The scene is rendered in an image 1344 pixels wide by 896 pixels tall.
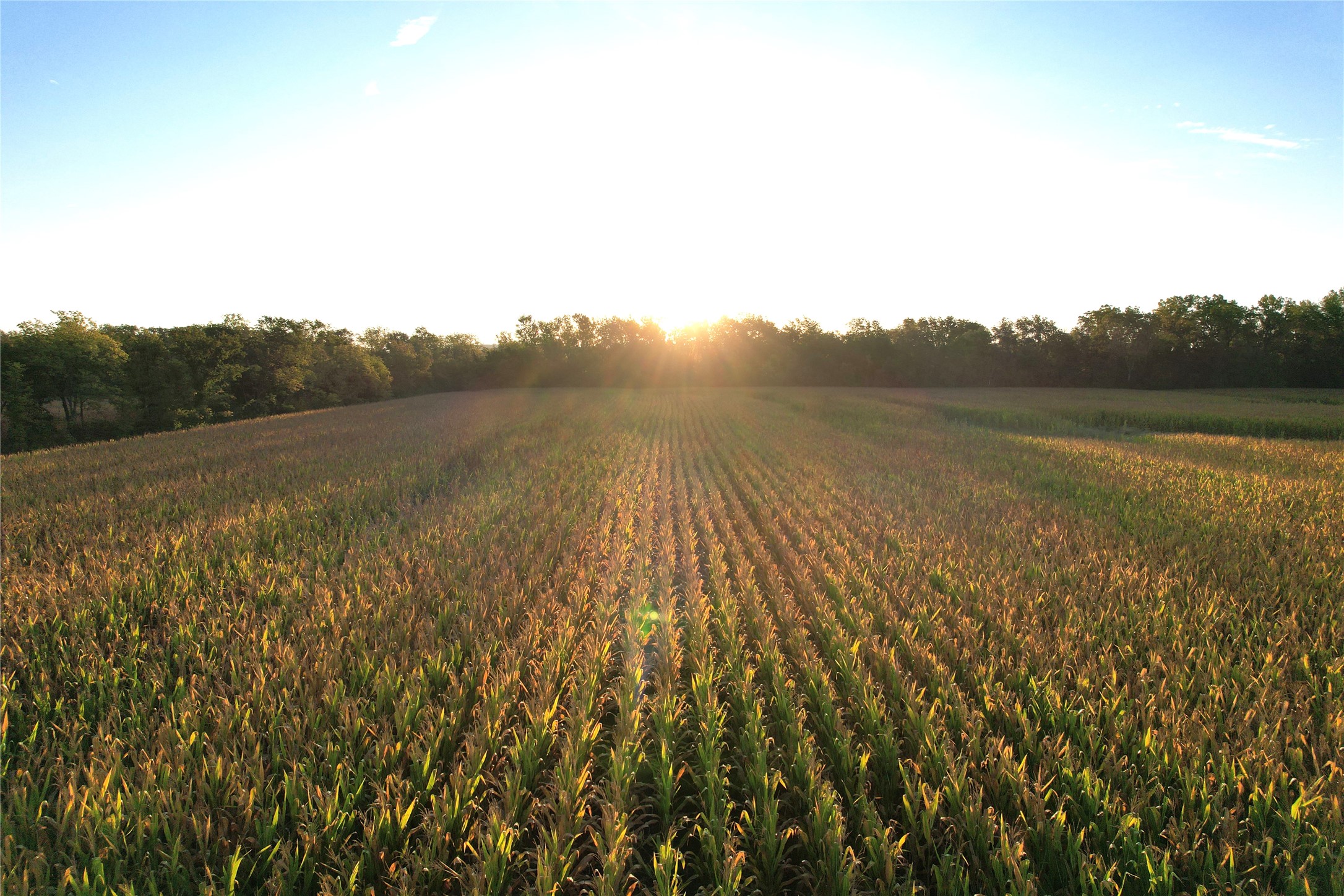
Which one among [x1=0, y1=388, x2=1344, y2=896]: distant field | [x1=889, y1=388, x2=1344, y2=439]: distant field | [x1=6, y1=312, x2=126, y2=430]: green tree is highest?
[x1=6, y1=312, x2=126, y2=430]: green tree

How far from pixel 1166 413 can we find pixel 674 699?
31.3m

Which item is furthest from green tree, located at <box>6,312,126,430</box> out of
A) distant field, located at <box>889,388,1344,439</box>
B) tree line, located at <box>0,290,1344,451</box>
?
distant field, located at <box>889,388,1344,439</box>

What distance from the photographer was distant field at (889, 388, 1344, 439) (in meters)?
20.1

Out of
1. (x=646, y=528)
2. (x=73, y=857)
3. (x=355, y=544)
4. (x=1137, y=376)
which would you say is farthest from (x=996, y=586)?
(x=1137, y=376)

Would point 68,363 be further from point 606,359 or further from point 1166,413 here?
point 1166,413

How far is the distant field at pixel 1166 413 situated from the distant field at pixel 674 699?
758 inches

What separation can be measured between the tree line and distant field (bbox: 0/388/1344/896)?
36.8m

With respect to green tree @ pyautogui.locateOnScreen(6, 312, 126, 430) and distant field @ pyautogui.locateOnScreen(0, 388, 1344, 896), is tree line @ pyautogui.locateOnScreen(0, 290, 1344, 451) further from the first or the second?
distant field @ pyautogui.locateOnScreen(0, 388, 1344, 896)

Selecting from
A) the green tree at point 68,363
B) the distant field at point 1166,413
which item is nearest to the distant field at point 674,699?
the distant field at point 1166,413

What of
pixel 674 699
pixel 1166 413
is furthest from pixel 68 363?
pixel 1166 413

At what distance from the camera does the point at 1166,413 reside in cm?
2377

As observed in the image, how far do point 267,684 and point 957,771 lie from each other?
375 cm

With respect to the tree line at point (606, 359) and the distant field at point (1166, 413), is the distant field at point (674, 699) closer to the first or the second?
the distant field at point (1166, 413)

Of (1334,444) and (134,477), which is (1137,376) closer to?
(1334,444)
